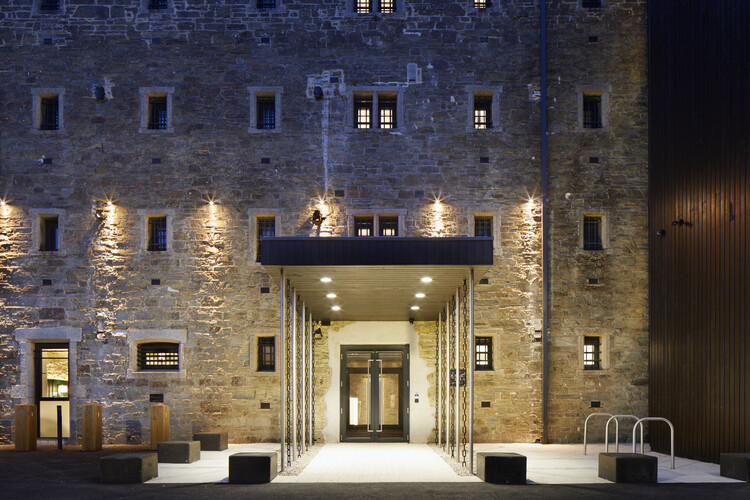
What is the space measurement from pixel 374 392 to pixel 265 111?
6.46 metres

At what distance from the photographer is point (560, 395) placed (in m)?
15.1

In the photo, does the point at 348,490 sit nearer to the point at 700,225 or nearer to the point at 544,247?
the point at 544,247

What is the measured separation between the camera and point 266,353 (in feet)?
50.6

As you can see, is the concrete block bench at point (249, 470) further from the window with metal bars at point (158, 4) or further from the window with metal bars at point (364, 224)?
the window with metal bars at point (158, 4)

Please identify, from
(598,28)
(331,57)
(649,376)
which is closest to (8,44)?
(331,57)

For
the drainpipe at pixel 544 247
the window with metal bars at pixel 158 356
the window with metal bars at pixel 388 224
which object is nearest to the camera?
the drainpipe at pixel 544 247

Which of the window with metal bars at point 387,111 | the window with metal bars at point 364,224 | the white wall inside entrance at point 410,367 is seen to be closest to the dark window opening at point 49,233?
the white wall inside entrance at point 410,367

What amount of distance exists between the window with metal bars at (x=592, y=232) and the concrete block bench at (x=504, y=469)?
6.59m

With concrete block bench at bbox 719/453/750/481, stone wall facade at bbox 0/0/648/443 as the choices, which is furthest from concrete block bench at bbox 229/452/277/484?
concrete block bench at bbox 719/453/750/481

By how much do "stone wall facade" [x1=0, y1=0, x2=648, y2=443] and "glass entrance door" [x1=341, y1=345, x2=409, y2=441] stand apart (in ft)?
1.81

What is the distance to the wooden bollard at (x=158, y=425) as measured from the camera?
→ 46.5 feet

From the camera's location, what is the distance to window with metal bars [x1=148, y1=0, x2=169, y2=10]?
15.7 metres

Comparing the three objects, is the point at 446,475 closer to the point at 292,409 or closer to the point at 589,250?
the point at 292,409

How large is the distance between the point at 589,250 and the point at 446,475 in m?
6.60
